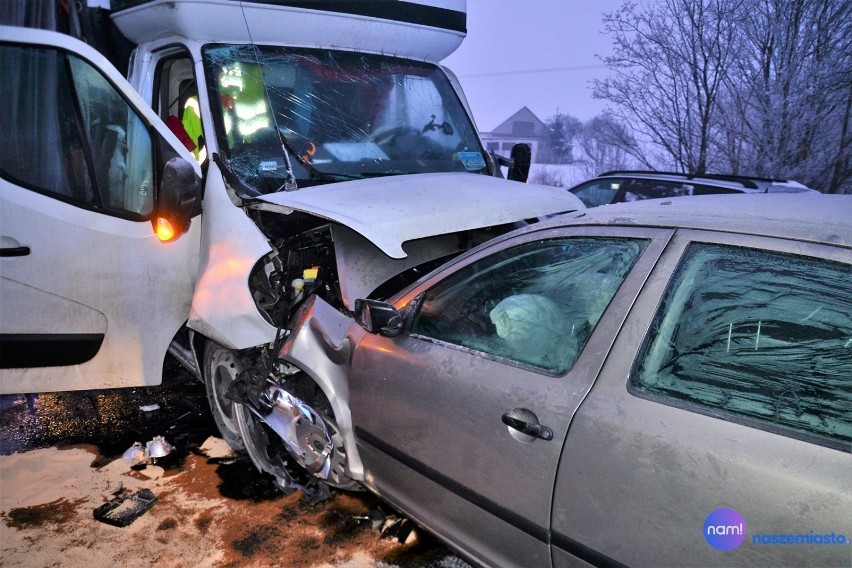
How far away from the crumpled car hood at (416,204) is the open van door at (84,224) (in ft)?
2.25

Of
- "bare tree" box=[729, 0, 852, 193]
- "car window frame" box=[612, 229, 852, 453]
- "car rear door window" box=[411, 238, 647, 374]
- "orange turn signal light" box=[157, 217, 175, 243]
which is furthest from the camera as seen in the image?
"bare tree" box=[729, 0, 852, 193]

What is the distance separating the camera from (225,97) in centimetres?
353

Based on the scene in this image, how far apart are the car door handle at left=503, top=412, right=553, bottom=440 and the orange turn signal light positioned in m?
2.17

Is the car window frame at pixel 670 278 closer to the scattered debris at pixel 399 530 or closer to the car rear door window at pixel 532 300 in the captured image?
the car rear door window at pixel 532 300

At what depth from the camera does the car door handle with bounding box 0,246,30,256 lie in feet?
9.37

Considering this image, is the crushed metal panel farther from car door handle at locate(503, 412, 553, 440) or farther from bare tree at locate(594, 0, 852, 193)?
bare tree at locate(594, 0, 852, 193)

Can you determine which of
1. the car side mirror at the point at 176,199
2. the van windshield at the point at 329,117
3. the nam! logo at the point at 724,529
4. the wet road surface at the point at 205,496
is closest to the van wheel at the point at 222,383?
the wet road surface at the point at 205,496

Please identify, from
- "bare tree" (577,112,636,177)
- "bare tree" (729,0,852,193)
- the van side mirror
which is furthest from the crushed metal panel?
"bare tree" (577,112,636,177)

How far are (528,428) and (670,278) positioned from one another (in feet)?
2.04

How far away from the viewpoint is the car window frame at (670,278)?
153cm

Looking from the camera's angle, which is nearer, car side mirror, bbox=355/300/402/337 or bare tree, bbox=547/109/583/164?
car side mirror, bbox=355/300/402/337

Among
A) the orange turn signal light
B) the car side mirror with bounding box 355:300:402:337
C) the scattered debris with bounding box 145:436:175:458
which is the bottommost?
the scattered debris with bounding box 145:436:175:458

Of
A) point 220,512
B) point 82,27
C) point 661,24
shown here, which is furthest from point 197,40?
point 661,24

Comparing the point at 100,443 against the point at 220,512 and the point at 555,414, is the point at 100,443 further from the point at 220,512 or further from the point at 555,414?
the point at 555,414
